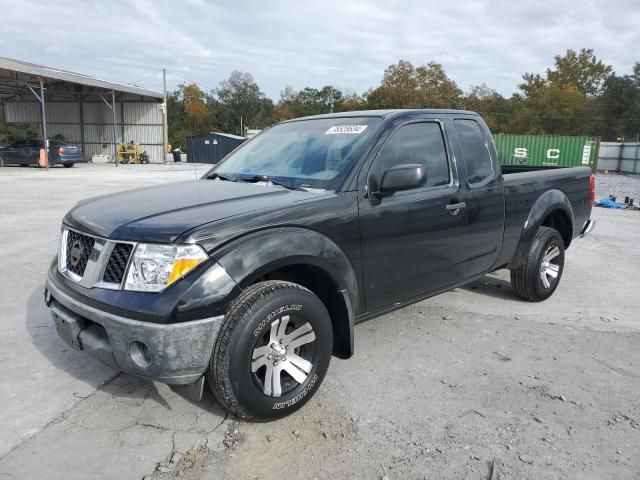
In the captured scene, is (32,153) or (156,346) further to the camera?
(32,153)

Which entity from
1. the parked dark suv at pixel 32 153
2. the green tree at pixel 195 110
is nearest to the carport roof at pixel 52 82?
the parked dark suv at pixel 32 153

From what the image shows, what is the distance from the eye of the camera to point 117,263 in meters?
2.68

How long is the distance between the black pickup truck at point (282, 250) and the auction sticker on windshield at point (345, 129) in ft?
0.09

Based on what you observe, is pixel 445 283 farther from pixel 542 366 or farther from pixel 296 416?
pixel 296 416

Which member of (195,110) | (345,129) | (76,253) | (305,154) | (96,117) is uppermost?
(195,110)

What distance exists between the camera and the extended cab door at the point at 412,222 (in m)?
3.38

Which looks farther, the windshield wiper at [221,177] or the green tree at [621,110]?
the green tree at [621,110]

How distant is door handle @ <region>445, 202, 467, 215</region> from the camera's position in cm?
390

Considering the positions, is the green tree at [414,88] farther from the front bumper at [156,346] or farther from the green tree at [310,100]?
the front bumper at [156,346]

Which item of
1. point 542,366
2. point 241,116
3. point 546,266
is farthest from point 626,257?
point 241,116

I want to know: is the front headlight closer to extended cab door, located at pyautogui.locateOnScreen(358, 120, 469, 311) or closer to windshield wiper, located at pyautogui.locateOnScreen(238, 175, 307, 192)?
windshield wiper, located at pyautogui.locateOnScreen(238, 175, 307, 192)

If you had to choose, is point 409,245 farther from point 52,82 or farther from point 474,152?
point 52,82

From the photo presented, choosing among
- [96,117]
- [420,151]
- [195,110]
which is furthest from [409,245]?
[195,110]

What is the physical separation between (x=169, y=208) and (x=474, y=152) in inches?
104
